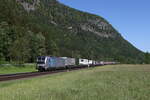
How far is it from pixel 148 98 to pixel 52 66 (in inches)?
1729

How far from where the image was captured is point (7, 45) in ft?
272

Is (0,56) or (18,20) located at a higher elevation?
(18,20)

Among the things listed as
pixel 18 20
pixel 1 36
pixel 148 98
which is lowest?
pixel 148 98

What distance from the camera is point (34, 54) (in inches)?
3757

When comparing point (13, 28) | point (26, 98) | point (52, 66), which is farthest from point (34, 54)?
point (26, 98)

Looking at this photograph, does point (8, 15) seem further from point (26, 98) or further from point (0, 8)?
point (26, 98)

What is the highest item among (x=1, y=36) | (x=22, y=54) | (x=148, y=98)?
(x=1, y=36)

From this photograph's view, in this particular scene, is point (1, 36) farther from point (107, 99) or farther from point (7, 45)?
point (107, 99)

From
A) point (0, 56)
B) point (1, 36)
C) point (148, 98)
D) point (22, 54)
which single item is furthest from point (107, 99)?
point (1, 36)

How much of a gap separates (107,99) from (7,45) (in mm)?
73188

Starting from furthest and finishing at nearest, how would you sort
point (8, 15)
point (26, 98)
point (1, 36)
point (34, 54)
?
point (8, 15) < point (34, 54) < point (1, 36) < point (26, 98)

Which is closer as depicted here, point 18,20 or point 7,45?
point 7,45

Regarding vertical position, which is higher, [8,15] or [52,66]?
[8,15]

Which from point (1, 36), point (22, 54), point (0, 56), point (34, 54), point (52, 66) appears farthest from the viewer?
point (34, 54)
